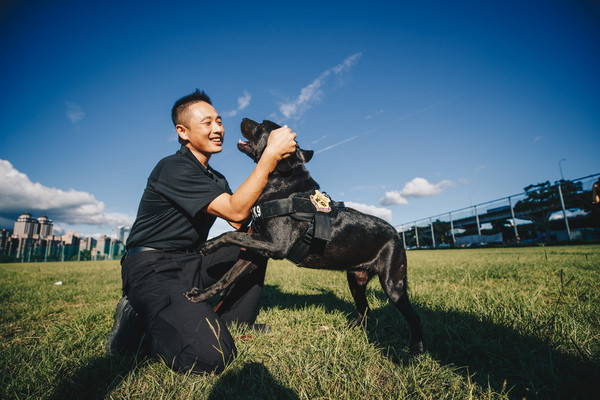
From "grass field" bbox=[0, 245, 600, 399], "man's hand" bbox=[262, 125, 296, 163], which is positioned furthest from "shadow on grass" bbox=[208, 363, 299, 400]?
"man's hand" bbox=[262, 125, 296, 163]

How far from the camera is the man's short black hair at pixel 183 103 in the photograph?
2.73m

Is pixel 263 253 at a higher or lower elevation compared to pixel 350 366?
higher

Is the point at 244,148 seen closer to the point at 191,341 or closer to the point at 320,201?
the point at 320,201

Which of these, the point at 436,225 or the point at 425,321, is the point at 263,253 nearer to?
the point at 425,321

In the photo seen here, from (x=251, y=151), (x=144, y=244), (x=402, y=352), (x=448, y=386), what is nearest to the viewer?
(x=448, y=386)

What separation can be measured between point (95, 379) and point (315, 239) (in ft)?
5.94

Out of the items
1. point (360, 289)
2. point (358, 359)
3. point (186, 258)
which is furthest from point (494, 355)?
point (186, 258)

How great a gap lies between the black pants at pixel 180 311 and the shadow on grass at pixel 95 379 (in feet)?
0.63

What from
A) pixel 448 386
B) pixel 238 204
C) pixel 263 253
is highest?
pixel 238 204

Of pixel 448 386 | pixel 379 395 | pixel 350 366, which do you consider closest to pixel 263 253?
pixel 350 366

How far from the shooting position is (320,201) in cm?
240

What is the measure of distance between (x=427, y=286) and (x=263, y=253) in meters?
3.28

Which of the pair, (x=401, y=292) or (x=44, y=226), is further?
(x=44, y=226)

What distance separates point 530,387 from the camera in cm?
150
